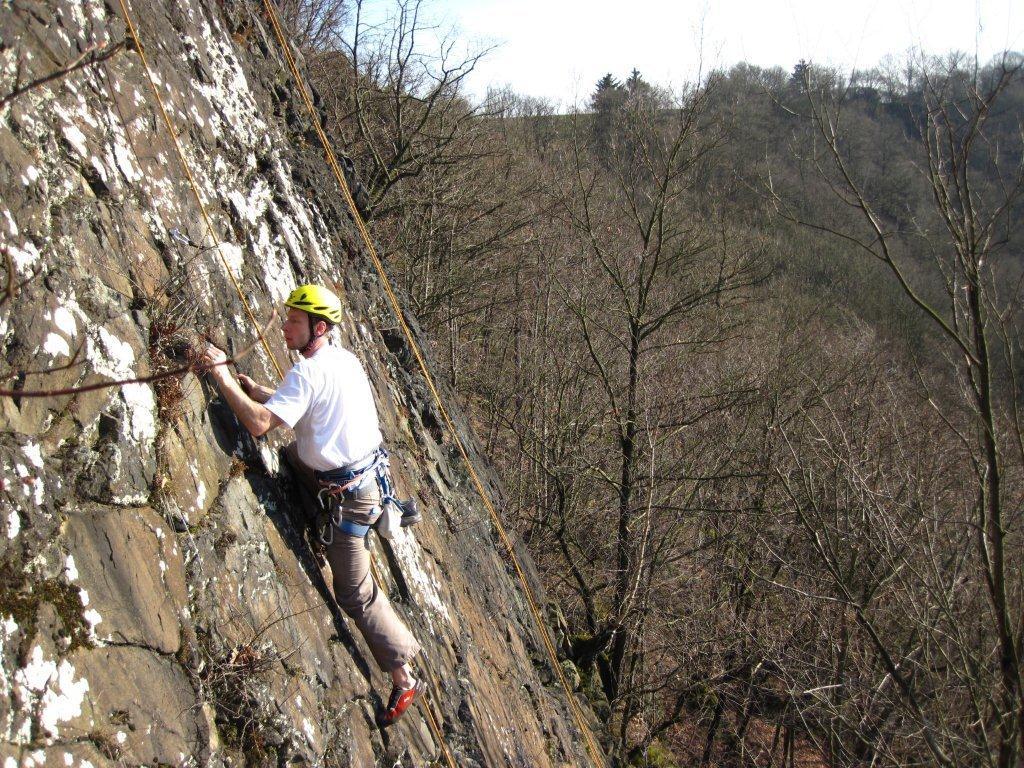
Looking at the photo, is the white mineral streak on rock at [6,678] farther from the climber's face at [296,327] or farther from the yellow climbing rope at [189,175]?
the yellow climbing rope at [189,175]

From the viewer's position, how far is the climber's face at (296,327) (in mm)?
4207

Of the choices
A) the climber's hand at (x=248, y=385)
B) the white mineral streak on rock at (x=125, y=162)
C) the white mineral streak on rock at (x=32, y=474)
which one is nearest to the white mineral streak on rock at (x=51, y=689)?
the white mineral streak on rock at (x=32, y=474)

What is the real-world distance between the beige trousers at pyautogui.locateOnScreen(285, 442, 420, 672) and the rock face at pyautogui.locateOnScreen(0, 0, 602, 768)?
5.4 inches

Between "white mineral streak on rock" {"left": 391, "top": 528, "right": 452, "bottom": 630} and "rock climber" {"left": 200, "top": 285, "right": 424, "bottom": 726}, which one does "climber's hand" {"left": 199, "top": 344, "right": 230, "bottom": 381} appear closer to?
"rock climber" {"left": 200, "top": 285, "right": 424, "bottom": 726}

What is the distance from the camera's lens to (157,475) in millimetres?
3490

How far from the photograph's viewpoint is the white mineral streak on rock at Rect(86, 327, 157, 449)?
134 inches

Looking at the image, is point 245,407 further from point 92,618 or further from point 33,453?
point 92,618

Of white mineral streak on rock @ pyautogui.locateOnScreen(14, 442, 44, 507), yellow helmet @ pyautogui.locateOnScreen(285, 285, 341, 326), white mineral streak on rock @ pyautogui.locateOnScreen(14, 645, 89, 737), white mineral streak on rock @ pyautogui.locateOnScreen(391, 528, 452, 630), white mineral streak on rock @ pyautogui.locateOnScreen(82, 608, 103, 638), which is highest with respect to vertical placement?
yellow helmet @ pyautogui.locateOnScreen(285, 285, 341, 326)

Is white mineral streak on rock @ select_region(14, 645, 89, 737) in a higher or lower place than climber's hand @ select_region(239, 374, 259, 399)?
lower

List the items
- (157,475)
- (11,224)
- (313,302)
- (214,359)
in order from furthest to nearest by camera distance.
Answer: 1. (313,302)
2. (214,359)
3. (157,475)
4. (11,224)

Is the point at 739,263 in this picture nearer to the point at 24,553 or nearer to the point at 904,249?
the point at 24,553

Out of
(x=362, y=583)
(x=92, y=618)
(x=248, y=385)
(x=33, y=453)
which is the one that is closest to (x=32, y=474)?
(x=33, y=453)

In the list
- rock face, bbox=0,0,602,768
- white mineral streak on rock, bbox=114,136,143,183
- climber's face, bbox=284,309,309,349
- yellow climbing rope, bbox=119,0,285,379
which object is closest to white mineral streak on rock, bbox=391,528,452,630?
rock face, bbox=0,0,602,768

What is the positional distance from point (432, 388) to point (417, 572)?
252cm
